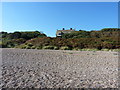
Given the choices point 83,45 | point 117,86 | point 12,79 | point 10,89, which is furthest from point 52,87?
point 83,45

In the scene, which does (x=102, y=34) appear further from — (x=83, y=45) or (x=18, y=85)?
(x=18, y=85)

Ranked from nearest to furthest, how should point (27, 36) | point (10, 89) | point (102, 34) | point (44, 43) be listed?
point (10, 89) → point (44, 43) → point (102, 34) → point (27, 36)

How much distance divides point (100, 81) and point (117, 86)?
317mm

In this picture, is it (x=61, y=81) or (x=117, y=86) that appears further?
(x=61, y=81)

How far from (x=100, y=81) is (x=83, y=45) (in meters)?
12.7

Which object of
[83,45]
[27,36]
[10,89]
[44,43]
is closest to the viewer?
[10,89]

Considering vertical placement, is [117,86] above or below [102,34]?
below

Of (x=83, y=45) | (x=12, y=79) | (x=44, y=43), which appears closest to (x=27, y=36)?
(x=44, y=43)

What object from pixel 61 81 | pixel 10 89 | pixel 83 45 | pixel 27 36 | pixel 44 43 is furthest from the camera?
pixel 27 36

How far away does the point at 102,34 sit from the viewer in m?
23.0

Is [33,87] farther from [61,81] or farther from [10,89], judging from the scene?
[61,81]

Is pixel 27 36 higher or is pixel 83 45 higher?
pixel 27 36

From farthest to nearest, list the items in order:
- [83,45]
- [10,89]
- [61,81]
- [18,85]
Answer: [83,45], [61,81], [18,85], [10,89]

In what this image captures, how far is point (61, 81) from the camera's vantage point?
2.48m
